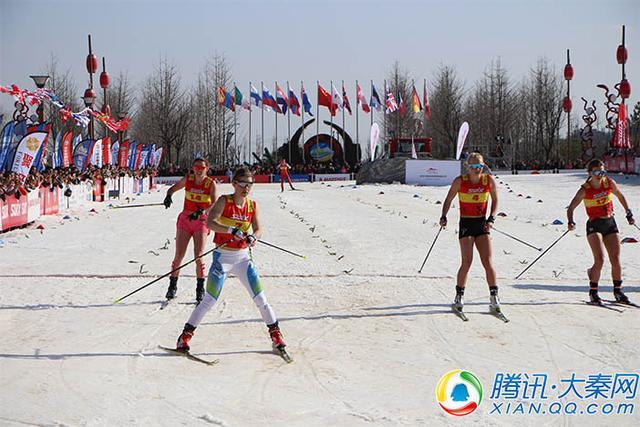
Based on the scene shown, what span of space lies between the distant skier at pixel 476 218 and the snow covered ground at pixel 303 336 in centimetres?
39

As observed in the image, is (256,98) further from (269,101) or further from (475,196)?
(475,196)

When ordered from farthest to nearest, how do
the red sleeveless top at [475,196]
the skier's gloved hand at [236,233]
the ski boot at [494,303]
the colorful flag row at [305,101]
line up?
1. the colorful flag row at [305,101]
2. the red sleeveless top at [475,196]
3. the ski boot at [494,303]
4. the skier's gloved hand at [236,233]

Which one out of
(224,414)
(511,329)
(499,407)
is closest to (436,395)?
(499,407)

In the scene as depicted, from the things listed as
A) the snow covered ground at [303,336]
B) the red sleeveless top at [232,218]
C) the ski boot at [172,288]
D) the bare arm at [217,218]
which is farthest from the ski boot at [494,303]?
the ski boot at [172,288]

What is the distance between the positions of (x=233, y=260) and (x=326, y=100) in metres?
52.1

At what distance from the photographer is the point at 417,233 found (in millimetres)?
17281

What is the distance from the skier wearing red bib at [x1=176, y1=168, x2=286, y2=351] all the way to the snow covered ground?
0.34 meters

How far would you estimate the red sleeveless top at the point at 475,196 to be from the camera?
29.6 feet

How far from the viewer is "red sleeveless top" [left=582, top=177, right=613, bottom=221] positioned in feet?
32.3

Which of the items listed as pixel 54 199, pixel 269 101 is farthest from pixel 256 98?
pixel 54 199

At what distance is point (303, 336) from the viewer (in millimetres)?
7887

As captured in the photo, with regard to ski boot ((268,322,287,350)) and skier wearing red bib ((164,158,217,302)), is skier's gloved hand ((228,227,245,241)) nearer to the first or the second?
ski boot ((268,322,287,350))

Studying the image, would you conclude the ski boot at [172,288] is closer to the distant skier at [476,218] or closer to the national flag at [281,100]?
the distant skier at [476,218]

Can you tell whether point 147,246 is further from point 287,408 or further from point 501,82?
point 501,82
